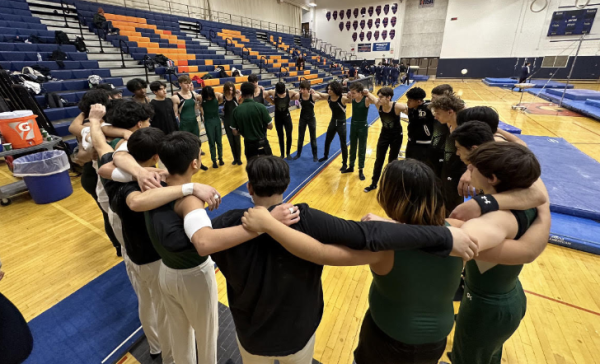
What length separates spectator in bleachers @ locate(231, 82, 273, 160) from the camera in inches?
173

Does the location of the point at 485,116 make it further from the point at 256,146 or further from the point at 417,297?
the point at 256,146

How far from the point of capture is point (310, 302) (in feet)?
4.03

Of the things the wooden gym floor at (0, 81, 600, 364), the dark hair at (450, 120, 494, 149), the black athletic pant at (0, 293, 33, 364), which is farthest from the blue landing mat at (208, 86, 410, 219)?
the dark hair at (450, 120, 494, 149)

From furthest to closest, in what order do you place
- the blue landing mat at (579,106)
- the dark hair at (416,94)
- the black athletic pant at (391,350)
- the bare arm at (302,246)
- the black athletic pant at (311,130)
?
1. the blue landing mat at (579,106)
2. the black athletic pant at (311,130)
3. the dark hair at (416,94)
4. the black athletic pant at (391,350)
5. the bare arm at (302,246)

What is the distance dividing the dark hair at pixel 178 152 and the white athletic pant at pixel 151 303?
78cm

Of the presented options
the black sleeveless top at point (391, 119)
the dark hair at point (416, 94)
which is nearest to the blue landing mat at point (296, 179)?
the black sleeveless top at point (391, 119)

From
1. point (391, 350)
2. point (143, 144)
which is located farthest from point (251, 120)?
point (391, 350)

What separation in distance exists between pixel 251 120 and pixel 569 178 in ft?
17.6

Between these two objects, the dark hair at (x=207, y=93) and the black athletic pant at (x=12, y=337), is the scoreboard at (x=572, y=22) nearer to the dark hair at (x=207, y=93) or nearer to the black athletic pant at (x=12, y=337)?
the dark hair at (x=207, y=93)

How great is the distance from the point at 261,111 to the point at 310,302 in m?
3.66

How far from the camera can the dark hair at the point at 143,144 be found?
157 cm

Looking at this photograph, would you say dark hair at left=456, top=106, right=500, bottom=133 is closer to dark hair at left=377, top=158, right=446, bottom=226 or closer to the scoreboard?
dark hair at left=377, top=158, right=446, bottom=226

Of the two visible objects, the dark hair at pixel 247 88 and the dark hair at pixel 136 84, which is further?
the dark hair at pixel 247 88

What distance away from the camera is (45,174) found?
4.21 m
